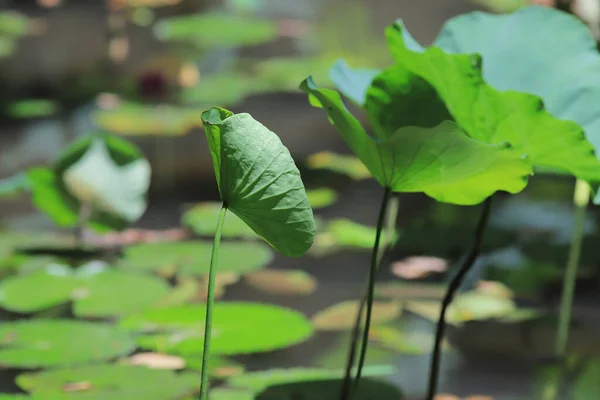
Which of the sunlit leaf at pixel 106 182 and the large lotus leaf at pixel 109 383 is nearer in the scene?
the large lotus leaf at pixel 109 383

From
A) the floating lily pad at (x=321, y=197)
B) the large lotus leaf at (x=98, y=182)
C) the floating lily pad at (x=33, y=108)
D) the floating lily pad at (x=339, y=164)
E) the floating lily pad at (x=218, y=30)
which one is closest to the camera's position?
the large lotus leaf at (x=98, y=182)

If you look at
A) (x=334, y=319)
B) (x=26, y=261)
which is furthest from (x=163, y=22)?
(x=334, y=319)

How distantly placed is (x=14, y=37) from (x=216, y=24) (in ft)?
2.87

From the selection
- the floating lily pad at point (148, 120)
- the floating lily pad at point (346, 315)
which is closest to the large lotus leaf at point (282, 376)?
the floating lily pad at point (346, 315)

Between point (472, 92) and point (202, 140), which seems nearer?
point (472, 92)

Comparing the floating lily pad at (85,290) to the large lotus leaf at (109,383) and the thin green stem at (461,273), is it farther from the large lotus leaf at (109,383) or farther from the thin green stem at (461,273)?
the thin green stem at (461,273)

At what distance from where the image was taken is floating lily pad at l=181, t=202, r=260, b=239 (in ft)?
5.11

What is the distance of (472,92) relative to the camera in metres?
0.67

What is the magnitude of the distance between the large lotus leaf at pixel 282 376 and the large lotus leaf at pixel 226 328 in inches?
2.6

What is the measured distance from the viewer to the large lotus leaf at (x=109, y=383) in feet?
3.02

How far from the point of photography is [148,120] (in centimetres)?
236

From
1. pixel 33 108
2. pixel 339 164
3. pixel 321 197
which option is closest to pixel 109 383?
pixel 321 197

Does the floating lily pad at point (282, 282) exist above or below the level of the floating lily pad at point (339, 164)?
below

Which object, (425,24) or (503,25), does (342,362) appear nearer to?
(503,25)
